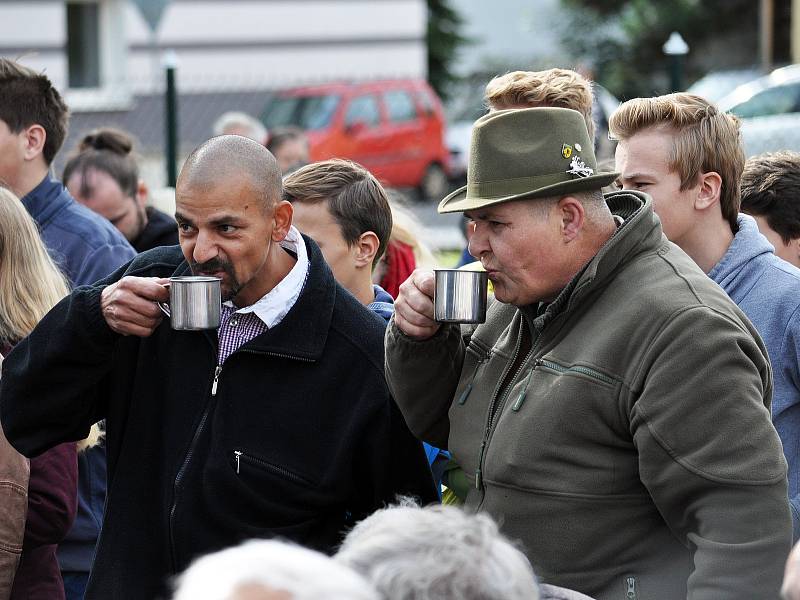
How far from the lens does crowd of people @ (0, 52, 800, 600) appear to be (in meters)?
2.58

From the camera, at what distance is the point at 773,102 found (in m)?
13.9

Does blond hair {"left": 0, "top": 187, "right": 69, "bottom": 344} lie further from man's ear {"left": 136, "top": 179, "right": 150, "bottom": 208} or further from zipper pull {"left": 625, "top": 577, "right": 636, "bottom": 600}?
man's ear {"left": 136, "top": 179, "right": 150, "bottom": 208}

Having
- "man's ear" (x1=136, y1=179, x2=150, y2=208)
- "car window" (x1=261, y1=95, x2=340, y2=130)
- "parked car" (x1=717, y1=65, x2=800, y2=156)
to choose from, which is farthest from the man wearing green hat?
"car window" (x1=261, y1=95, x2=340, y2=130)

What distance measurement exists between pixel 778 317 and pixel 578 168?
3.25 feet

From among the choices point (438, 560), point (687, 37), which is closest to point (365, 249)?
point (438, 560)

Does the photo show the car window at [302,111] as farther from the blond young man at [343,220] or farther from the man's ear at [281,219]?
the man's ear at [281,219]

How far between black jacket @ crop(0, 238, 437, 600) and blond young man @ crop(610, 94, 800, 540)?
1.02 metres

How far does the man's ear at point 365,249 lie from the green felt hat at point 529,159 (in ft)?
4.28

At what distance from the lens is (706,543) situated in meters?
2.58

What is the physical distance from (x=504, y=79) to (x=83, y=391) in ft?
6.28

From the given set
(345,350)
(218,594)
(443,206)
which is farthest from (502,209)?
(218,594)

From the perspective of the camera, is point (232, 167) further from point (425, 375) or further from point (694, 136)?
point (694, 136)

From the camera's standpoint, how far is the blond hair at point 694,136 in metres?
3.71

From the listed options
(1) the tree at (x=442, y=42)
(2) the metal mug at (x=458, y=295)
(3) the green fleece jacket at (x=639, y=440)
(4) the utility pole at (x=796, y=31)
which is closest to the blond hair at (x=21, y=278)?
(2) the metal mug at (x=458, y=295)
